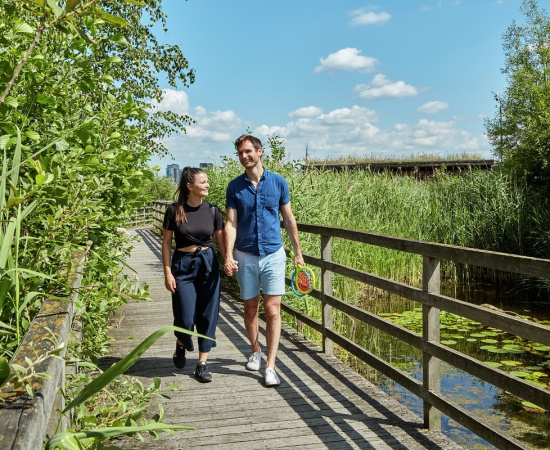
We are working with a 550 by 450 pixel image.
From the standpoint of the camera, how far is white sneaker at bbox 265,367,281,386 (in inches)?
184

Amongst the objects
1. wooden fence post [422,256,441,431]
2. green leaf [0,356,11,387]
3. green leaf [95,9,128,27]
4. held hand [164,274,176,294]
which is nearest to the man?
held hand [164,274,176,294]

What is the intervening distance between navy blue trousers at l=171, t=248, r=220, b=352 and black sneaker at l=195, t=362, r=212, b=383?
13 cm

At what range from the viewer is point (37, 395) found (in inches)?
47.8

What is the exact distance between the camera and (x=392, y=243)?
421cm

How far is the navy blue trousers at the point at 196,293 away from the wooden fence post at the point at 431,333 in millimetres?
1838

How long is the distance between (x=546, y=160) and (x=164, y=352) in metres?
17.1

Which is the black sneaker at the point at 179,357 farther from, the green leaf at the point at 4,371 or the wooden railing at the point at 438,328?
the green leaf at the point at 4,371

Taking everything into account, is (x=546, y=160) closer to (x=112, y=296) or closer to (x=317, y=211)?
(x=317, y=211)

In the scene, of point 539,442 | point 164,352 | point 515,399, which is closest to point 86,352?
point 164,352

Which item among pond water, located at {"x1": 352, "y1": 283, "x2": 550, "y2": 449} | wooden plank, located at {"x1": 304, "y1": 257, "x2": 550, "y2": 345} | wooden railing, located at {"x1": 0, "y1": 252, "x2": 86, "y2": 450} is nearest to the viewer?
wooden railing, located at {"x1": 0, "y1": 252, "x2": 86, "y2": 450}

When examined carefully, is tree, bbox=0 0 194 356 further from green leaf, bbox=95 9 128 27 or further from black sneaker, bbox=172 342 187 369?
A: black sneaker, bbox=172 342 187 369

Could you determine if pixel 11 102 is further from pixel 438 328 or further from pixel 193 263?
pixel 193 263

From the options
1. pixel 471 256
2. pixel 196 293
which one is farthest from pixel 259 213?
pixel 471 256

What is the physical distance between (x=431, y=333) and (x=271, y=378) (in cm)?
146
